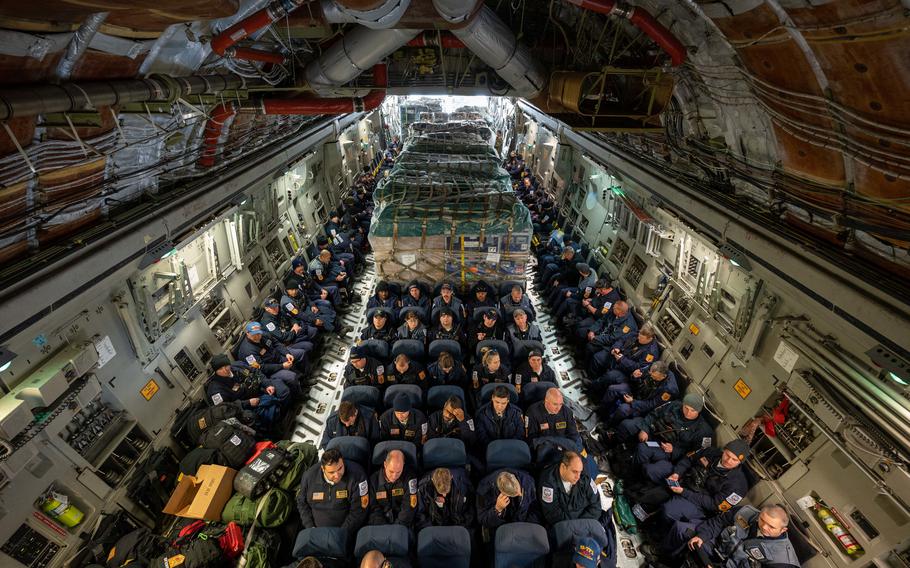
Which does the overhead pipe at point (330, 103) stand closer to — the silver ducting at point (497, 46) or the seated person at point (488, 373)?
the silver ducting at point (497, 46)

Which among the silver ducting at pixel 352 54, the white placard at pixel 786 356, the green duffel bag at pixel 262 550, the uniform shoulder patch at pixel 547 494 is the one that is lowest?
the green duffel bag at pixel 262 550

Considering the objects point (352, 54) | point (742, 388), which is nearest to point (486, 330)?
point (742, 388)

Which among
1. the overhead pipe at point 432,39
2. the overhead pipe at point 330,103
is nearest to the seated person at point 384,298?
the overhead pipe at point 330,103

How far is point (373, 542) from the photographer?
3525 millimetres

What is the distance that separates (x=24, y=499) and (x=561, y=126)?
11683 mm

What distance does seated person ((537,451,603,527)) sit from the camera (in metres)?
3.94

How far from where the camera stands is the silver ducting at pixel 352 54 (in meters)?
4.58

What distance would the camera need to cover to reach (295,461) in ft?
15.0

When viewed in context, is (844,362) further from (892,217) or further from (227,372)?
(227,372)

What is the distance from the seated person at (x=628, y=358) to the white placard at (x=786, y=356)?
1879mm

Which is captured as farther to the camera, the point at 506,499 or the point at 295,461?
the point at 295,461

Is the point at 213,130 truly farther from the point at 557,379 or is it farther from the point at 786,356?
the point at 786,356

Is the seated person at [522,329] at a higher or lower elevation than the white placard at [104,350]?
lower

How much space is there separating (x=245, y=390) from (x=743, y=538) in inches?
239
